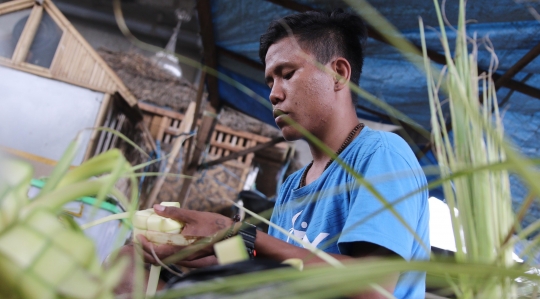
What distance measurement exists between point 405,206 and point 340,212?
0.78 feet

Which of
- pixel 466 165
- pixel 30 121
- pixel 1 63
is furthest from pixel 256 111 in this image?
pixel 466 165

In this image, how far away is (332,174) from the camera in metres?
1.24

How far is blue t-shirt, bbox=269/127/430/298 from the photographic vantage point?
33.4 inches

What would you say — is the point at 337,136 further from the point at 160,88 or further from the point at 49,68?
the point at 160,88

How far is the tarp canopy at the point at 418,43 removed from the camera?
7.73 ft

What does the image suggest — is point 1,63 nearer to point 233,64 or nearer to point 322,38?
point 233,64

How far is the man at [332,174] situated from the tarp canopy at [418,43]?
0.96 meters

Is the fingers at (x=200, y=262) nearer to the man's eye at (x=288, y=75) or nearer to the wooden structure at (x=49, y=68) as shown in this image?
the man's eye at (x=288, y=75)

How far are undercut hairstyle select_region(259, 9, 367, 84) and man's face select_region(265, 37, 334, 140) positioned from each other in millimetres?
172

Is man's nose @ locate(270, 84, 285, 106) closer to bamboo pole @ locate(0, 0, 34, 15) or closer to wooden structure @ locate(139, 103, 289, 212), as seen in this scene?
wooden structure @ locate(139, 103, 289, 212)

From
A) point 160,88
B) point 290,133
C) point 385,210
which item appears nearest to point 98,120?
point 160,88

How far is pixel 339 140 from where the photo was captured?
1361mm

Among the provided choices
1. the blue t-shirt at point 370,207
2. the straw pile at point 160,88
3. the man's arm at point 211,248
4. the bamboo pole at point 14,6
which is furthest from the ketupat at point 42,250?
the straw pile at point 160,88

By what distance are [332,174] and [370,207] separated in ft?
1.10
